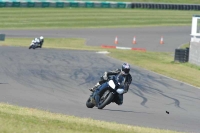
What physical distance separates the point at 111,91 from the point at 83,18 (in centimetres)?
4312

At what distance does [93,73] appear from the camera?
24.5 meters

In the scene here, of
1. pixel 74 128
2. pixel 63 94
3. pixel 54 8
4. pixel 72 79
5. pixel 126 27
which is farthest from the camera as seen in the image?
pixel 54 8

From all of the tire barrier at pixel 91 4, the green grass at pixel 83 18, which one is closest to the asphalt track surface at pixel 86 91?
the green grass at pixel 83 18

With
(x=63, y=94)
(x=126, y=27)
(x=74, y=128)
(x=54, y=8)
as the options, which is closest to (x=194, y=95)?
(x=63, y=94)

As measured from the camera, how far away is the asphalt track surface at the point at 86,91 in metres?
14.5

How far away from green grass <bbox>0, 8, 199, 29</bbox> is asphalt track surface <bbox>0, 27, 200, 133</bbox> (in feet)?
75.8

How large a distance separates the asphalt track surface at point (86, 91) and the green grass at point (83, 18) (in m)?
23.1

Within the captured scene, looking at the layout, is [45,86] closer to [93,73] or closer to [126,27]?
[93,73]

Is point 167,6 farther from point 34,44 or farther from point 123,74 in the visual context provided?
point 123,74

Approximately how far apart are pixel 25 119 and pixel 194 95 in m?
10.5

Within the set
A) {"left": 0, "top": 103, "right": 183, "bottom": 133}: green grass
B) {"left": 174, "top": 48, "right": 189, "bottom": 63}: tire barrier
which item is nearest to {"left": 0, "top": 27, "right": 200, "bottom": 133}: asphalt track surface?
{"left": 0, "top": 103, "right": 183, "bottom": 133}: green grass

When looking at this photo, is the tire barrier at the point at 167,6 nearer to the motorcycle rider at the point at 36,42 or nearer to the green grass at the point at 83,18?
the green grass at the point at 83,18

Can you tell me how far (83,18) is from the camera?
189ft

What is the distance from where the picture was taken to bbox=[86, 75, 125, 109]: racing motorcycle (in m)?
14.8
